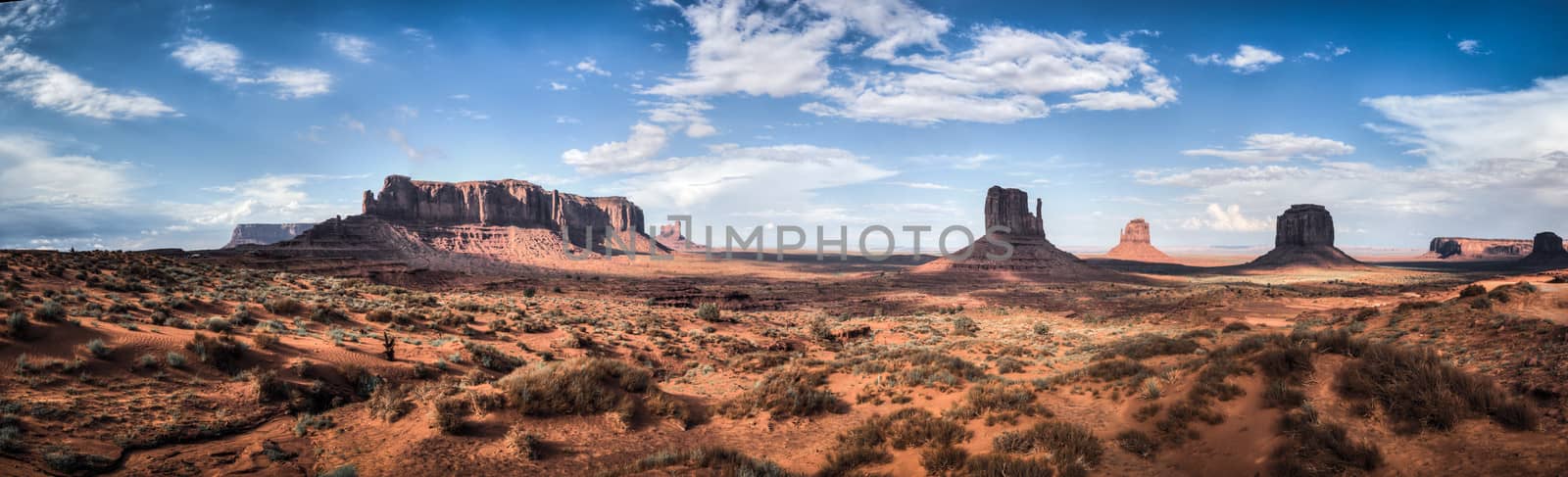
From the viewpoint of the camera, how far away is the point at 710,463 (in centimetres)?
805

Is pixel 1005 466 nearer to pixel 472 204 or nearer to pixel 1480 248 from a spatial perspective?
pixel 472 204

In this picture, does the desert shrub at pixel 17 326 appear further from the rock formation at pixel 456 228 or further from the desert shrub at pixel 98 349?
the rock formation at pixel 456 228

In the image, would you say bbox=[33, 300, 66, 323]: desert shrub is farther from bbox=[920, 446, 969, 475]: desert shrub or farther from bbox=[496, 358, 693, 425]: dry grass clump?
bbox=[920, 446, 969, 475]: desert shrub

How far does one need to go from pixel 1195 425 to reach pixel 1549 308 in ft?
48.5

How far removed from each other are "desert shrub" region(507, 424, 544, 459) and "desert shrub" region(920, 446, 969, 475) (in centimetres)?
586

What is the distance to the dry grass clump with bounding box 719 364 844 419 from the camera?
450 inches

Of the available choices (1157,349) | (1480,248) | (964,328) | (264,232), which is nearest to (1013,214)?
(964,328)

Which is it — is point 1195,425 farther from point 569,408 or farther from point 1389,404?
point 569,408

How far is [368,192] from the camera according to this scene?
104 m

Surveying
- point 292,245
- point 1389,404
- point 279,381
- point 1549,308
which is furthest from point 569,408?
point 292,245

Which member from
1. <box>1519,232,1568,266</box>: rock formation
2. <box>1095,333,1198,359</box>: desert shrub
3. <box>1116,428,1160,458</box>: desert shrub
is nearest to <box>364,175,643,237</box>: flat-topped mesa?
<box>1095,333,1198,359</box>: desert shrub

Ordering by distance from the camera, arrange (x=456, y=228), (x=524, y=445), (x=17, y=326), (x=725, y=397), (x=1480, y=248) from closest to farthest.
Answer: (x=524, y=445), (x=17, y=326), (x=725, y=397), (x=456, y=228), (x=1480, y=248)

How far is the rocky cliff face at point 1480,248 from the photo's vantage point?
13612 centimetres

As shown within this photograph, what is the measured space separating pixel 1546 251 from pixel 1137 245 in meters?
65.1
